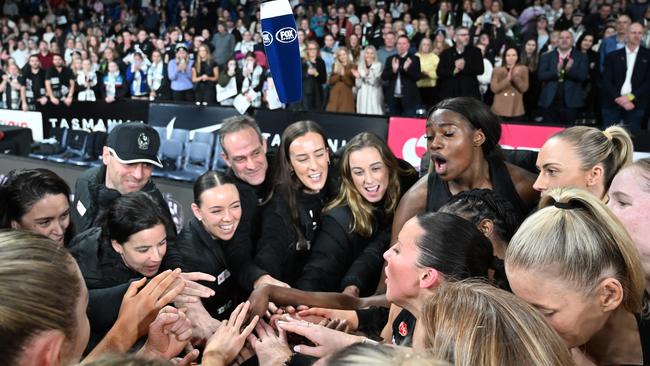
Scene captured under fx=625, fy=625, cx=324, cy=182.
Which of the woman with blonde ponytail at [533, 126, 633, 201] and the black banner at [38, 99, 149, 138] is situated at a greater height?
the woman with blonde ponytail at [533, 126, 633, 201]

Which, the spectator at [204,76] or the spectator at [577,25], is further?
the spectator at [204,76]

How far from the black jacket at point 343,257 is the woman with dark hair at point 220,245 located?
29 centimetres

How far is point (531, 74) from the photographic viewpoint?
9453 millimetres

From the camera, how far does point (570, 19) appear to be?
10.8 meters

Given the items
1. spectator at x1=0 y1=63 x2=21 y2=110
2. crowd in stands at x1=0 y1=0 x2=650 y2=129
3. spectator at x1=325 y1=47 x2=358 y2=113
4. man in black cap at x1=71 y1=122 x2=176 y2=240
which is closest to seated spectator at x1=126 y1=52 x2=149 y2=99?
crowd in stands at x1=0 y1=0 x2=650 y2=129

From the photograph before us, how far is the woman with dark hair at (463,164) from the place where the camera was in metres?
3.26

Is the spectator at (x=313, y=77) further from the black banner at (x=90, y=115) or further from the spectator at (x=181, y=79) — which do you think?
the spectator at (x=181, y=79)

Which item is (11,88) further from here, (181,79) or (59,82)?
(181,79)

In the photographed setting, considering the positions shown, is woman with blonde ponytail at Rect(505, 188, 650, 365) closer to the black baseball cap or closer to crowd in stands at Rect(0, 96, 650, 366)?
crowd in stands at Rect(0, 96, 650, 366)

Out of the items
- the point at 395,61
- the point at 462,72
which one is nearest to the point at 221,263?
the point at 462,72

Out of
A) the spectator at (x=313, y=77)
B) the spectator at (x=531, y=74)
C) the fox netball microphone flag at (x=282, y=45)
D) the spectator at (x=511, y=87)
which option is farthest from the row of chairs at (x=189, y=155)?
the fox netball microphone flag at (x=282, y=45)

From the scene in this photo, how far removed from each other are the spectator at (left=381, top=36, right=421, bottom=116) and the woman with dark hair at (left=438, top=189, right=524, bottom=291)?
724 centimetres

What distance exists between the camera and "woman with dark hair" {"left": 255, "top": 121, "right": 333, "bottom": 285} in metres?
3.36

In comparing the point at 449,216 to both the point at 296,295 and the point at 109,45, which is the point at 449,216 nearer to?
the point at 296,295
